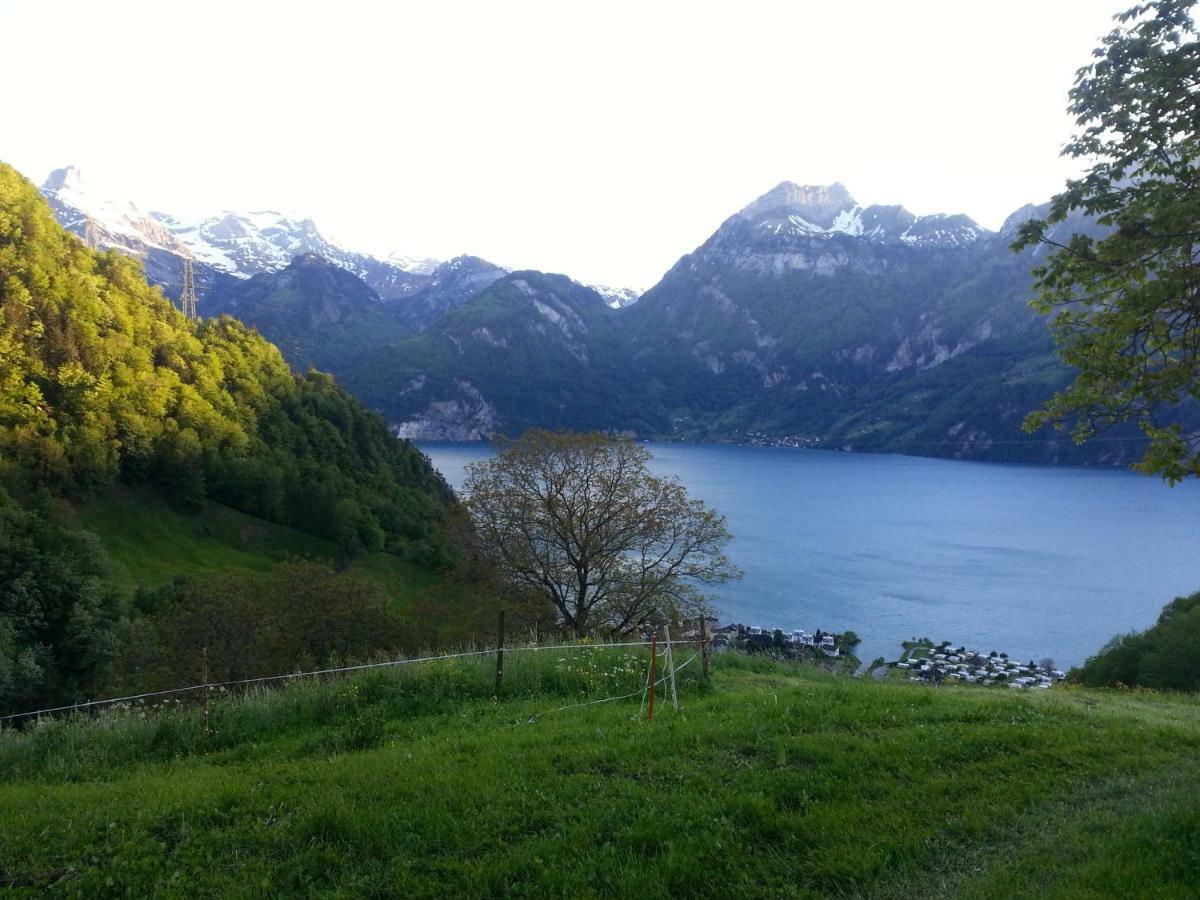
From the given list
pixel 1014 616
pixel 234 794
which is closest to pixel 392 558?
pixel 1014 616

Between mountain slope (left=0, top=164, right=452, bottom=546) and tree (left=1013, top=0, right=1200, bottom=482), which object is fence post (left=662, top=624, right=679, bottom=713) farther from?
mountain slope (left=0, top=164, right=452, bottom=546)

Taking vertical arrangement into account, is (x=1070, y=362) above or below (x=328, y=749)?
above

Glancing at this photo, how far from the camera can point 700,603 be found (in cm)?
3136

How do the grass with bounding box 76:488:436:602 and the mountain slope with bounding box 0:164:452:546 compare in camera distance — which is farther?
the mountain slope with bounding box 0:164:452:546

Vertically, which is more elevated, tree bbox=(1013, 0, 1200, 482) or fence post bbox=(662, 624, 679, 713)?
tree bbox=(1013, 0, 1200, 482)

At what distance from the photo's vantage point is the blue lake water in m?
72.0

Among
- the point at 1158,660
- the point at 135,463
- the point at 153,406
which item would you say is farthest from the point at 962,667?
the point at 153,406

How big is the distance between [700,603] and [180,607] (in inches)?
1042

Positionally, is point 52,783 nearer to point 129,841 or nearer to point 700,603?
point 129,841

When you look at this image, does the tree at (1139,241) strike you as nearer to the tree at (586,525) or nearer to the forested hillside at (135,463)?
the tree at (586,525)

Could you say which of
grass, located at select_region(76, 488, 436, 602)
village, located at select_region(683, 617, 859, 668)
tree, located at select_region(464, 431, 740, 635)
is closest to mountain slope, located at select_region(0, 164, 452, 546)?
grass, located at select_region(76, 488, 436, 602)

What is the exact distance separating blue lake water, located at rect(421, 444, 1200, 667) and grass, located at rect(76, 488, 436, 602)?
34430 millimetres

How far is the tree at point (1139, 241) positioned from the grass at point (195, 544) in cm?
5311

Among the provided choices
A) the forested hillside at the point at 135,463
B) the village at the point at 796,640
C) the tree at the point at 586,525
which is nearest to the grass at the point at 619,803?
the tree at the point at 586,525
